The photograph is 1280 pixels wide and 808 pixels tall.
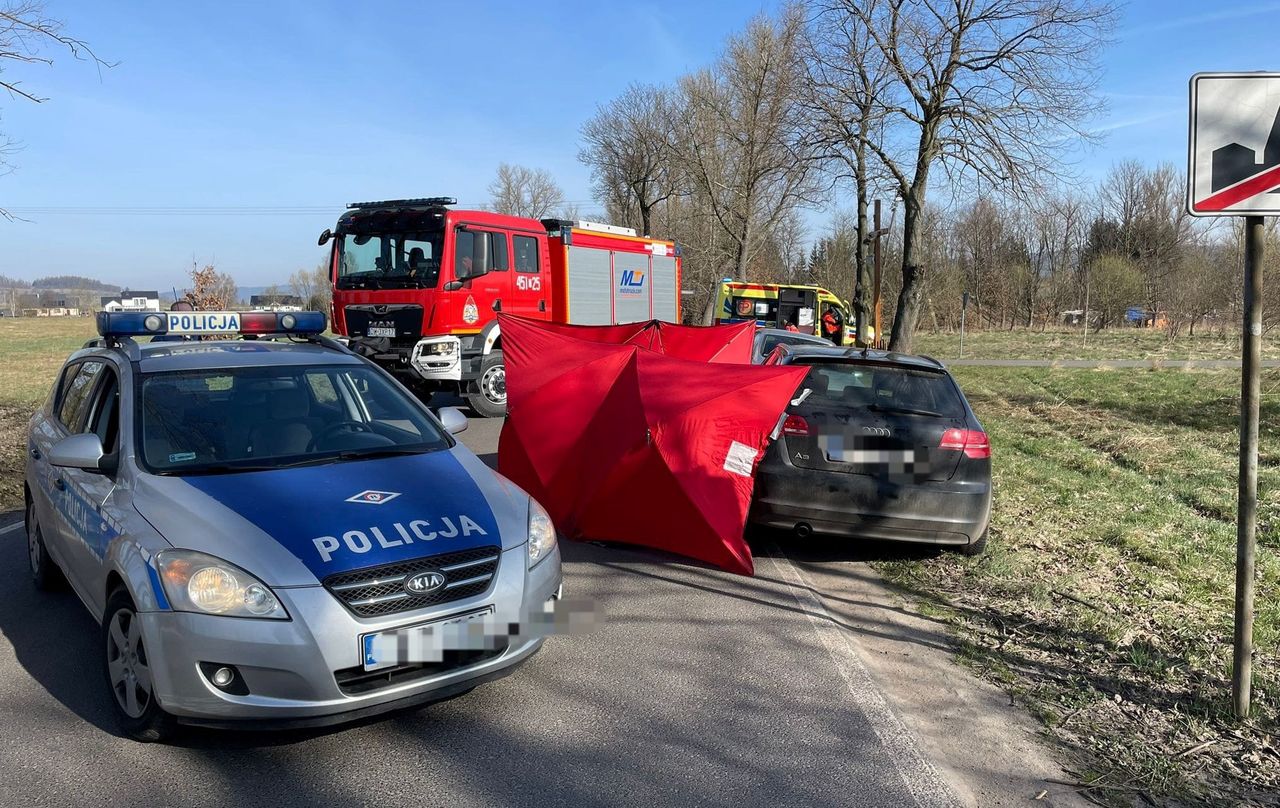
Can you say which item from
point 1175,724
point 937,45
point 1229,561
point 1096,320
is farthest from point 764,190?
point 1175,724

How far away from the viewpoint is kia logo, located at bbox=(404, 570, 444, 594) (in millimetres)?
3520

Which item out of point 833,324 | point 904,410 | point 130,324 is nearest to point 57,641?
point 130,324

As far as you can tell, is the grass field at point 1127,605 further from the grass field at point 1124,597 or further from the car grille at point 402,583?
the car grille at point 402,583

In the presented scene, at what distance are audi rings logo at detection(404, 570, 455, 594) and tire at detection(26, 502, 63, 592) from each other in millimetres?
3007

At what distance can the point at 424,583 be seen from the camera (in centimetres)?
355

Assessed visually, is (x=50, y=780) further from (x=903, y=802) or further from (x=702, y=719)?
(x=903, y=802)

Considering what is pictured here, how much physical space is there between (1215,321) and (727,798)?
43.8m

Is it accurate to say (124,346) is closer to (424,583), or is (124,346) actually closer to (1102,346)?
(424,583)

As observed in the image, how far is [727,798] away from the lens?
328cm

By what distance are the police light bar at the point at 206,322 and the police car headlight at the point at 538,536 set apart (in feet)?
7.15

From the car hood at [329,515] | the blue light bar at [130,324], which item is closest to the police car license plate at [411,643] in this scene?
the car hood at [329,515]

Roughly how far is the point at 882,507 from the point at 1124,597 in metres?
1.53

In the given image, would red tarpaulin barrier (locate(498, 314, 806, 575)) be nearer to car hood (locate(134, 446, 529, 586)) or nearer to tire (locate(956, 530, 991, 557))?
tire (locate(956, 530, 991, 557))

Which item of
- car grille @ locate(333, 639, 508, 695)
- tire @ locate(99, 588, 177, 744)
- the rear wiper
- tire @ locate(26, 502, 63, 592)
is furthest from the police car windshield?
the rear wiper
